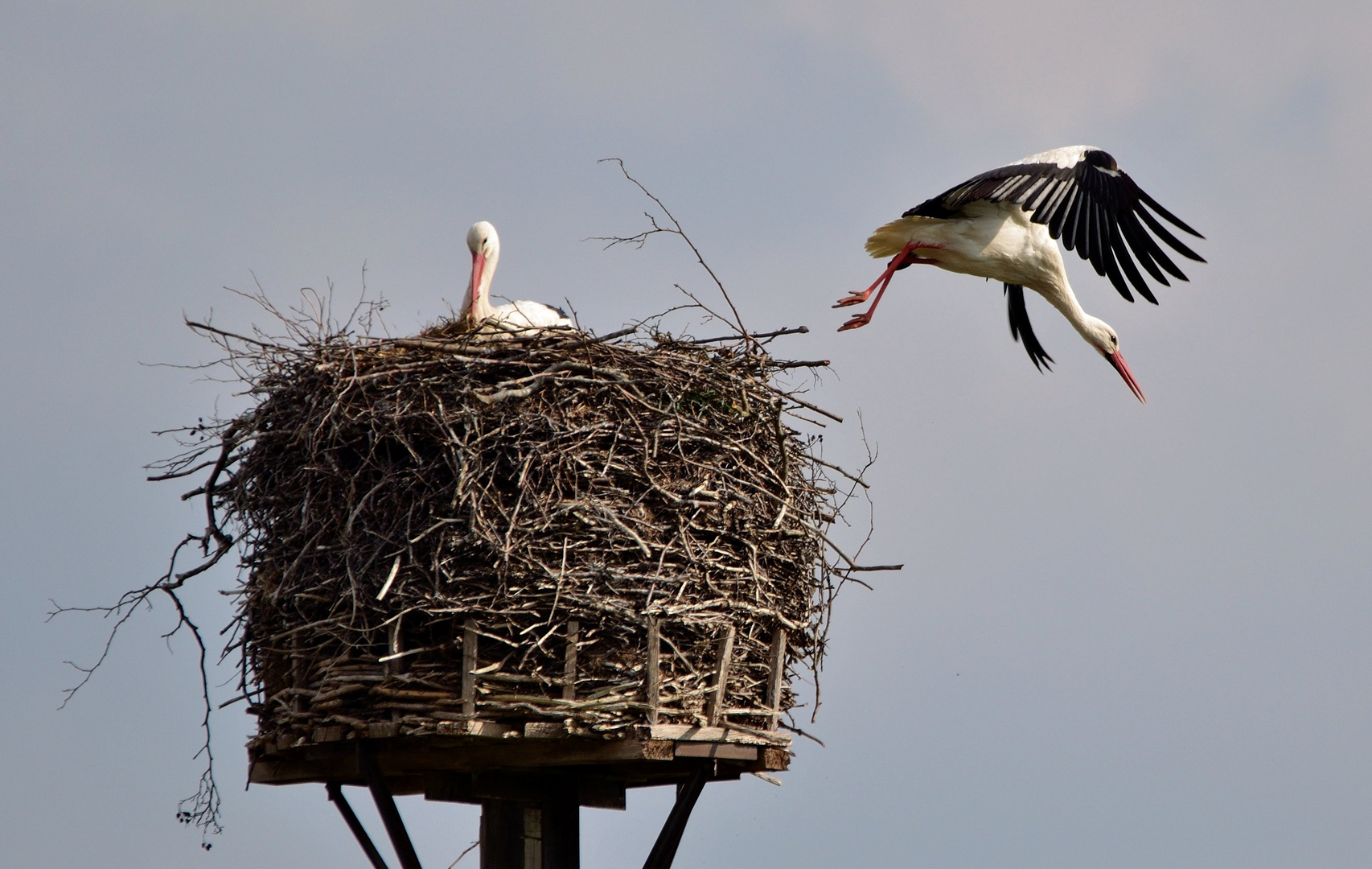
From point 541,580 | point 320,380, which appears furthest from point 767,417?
Answer: point 320,380

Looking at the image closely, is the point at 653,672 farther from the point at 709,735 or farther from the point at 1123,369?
the point at 1123,369

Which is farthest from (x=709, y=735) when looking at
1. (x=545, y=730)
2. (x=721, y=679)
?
(x=545, y=730)

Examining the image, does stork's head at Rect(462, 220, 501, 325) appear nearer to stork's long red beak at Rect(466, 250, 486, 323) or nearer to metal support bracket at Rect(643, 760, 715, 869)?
stork's long red beak at Rect(466, 250, 486, 323)

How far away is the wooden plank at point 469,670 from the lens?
18.2 ft

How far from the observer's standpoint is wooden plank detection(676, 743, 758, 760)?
229 inches

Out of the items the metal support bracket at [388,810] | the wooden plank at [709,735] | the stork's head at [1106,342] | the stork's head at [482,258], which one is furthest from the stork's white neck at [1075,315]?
the metal support bracket at [388,810]

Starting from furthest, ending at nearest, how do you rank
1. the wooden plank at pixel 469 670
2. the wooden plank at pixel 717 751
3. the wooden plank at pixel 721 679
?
the wooden plank at pixel 721 679 → the wooden plank at pixel 717 751 → the wooden plank at pixel 469 670

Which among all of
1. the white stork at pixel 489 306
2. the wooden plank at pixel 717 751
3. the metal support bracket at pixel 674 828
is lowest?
the metal support bracket at pixel 674 828

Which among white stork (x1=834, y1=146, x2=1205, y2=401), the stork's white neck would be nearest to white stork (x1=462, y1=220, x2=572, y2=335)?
white stork (x1=834, y1=146, x2=1205, y2=401)

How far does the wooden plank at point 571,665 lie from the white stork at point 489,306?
1.36 m

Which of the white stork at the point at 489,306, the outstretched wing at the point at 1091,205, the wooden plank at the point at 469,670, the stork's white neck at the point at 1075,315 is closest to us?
the wooden plank at the point at 469,670

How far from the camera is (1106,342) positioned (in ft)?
32.5

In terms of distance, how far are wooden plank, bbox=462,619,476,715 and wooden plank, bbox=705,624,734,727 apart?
3.28 ft

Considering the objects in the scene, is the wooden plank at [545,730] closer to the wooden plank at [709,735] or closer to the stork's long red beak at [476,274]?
the wooden plank at [709,735]
